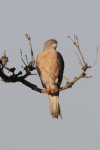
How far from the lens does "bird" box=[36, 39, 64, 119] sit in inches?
360

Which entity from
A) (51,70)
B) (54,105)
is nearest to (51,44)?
(51,70)

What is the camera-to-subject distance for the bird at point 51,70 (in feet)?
30.0

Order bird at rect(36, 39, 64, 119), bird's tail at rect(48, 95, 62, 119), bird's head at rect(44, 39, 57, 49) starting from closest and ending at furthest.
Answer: bird at rect(36, 39, 64, 119) → bird's head at rect(44, 39, 57, 49) → bird's tail at rect(48, 95, 62, 119)

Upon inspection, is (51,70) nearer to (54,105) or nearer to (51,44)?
(51,44)

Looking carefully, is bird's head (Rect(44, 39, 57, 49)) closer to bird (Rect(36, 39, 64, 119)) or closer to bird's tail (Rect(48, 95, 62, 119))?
bird (Rect(36, 39, 64, 119))

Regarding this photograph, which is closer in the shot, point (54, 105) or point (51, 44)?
point (51, 44)

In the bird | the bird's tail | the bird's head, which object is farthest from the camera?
the bird's tail

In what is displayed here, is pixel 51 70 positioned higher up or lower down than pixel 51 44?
lower down

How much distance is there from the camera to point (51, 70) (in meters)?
9.19

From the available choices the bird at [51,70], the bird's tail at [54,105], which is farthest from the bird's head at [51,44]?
the bird's tail at [54,105]

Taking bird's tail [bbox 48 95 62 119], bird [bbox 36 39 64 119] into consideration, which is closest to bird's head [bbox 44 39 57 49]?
bird [bbox 36 39 64 119]

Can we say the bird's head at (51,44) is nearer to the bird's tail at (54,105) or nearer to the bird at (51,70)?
the bird at (51,70)

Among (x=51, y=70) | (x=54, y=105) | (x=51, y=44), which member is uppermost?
(x=51, y=44)

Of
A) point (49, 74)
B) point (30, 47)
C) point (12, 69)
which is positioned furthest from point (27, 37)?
point (49, 74)
